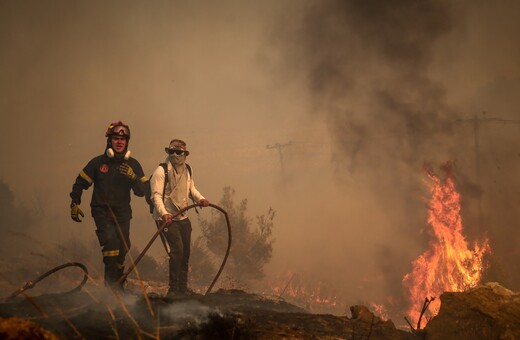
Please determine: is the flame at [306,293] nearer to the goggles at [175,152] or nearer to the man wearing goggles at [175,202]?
the man wearing goggles at [175,202]

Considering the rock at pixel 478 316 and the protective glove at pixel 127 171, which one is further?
the protective glove at pixel 127 171

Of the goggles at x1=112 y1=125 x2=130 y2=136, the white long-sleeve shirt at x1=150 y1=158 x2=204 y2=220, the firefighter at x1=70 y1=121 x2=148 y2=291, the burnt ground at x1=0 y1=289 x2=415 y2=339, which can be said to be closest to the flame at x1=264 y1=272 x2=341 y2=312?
the white long-sleeve shirt at x1=150 y1=158 x2=204 y2=220

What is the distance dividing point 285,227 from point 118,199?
77.2 meters

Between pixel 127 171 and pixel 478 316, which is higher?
pixel 127 171

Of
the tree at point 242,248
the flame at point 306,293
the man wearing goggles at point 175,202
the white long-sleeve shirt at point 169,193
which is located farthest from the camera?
the flame at point 306,293

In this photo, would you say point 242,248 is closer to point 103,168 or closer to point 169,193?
point 169,193

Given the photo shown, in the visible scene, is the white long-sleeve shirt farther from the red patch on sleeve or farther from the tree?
the tree

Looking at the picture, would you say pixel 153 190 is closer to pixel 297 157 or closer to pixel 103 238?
pixel 103 238

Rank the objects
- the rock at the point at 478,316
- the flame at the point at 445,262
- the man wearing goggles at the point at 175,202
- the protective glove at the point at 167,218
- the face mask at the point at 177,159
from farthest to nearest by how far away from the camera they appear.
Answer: the flame at the point at 445,262 < the face mask at the point at 177,159 < the man wearing goggles at the point at 175,202 < the protective glove at the point at 167,218 < the rock at the point at 478,316

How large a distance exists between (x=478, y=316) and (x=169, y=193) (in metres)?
4.79

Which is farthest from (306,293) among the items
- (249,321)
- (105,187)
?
(249,321)

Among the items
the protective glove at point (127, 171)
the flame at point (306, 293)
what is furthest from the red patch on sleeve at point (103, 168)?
the flame at point (306, 293)

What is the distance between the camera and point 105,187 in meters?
5.62

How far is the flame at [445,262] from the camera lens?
2347cm
